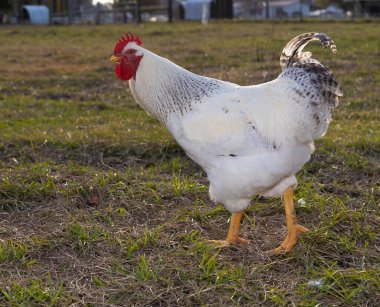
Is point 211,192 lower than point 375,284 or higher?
higher

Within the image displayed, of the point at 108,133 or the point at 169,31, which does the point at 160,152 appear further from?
the point at 169,31

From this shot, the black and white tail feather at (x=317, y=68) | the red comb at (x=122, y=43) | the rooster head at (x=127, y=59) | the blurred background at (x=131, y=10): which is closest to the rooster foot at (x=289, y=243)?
the black and white tail feather at (x=317, y=68)

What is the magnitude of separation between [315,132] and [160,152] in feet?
8.68

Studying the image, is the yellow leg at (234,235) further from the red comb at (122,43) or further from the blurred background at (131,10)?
the blurred background at (131,10)

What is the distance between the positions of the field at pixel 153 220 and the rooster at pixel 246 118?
0.37 metres

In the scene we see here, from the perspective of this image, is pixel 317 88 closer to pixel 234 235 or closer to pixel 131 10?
pixel 234 235

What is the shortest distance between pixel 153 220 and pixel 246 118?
1216 mm

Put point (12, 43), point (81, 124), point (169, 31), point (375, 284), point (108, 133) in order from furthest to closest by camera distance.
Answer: point (169, 31) < point (12, 43) < point (81, 124) < point (108, 133) < point (375, 284)

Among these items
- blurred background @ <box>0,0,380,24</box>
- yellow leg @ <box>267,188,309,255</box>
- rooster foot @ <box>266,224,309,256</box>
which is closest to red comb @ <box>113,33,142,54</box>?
yellow leg @ <box>267,188,309,255</box>

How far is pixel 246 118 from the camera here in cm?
395

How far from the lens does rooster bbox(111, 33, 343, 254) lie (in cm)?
381

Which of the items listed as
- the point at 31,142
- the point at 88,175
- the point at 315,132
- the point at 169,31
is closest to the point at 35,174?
the point at 88,175

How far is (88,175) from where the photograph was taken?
5.38m

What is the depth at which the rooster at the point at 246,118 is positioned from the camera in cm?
381
